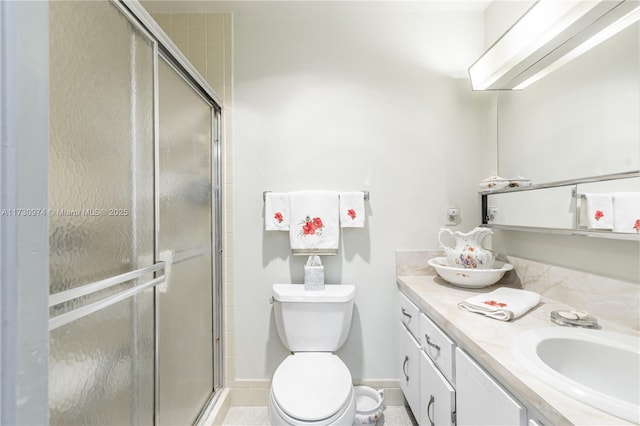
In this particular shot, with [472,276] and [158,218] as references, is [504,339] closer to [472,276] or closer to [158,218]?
[472,276]

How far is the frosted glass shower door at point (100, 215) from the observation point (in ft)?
2.01

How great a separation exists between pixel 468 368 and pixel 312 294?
766mm

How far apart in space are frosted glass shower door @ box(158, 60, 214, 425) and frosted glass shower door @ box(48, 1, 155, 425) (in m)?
0.10

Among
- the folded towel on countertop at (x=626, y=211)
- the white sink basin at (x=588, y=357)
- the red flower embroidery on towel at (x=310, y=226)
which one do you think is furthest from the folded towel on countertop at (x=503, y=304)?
the red flower embroidery on towel at (x=310, y=226)

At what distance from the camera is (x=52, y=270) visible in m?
0.59

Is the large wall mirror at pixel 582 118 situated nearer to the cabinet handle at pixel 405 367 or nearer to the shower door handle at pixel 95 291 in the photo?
the cabinet handle at pixel 405 367

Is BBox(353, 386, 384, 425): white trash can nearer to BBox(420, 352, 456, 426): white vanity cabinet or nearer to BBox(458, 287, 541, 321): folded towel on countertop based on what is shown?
BBox(420, 352, 456, 426): white vanity cabinet

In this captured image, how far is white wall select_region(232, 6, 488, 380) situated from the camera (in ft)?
5.27

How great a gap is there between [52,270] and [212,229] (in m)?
0.94

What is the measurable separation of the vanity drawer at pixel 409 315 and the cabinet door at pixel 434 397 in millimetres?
120

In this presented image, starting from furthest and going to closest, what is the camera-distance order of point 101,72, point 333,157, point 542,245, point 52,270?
point 333,157 → point 542,245 → point 101,72 → point 52,270

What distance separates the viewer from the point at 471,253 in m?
1.34

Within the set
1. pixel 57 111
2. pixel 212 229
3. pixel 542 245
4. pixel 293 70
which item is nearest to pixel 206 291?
pixel 212 229

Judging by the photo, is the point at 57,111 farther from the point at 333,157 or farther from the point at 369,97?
the point at 369,97
